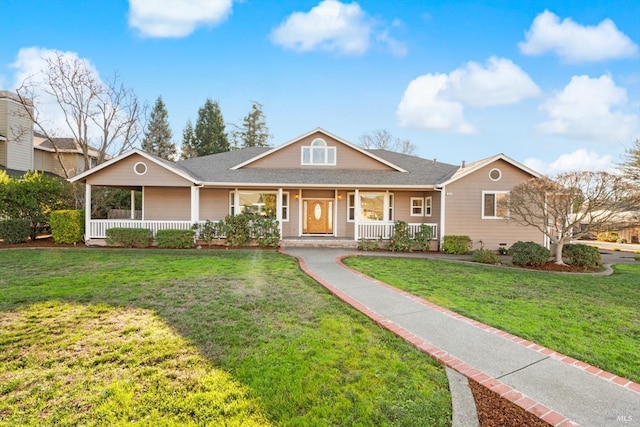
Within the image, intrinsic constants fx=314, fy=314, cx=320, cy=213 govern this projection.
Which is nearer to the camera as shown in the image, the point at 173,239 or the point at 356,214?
the point at 173,239

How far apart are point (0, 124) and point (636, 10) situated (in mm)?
33970

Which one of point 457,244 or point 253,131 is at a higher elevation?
point 253,131

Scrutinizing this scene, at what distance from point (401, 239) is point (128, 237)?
11774 millimetres

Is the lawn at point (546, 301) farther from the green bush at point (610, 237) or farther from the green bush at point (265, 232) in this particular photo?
the green bush at point (610, 237)

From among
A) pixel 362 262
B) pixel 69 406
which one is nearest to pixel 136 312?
pixel 69 406

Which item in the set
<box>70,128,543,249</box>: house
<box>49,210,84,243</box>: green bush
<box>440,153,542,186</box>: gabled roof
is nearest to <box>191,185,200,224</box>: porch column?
<box>70,128,543,249</box>: house

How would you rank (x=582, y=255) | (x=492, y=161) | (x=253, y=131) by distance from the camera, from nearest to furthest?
1. (x=582, y=255)
2. (x=492, y=161)
3. (x=253, y=131)

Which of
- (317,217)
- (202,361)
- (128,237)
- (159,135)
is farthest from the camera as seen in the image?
(159,135)

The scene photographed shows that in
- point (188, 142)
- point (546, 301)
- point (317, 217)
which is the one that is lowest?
point (546, 301)

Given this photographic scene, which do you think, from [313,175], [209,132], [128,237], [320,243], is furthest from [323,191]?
[209,132]

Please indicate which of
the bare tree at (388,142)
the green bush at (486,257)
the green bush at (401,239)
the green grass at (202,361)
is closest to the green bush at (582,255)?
the green bush at (486,257)

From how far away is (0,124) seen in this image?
20953mm

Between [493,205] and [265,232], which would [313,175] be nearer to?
[265,232]

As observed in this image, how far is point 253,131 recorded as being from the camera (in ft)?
139
